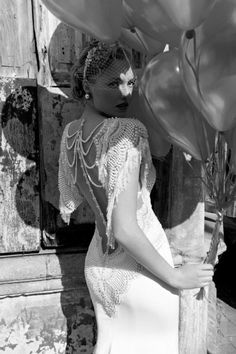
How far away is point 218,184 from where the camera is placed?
61.0 inches

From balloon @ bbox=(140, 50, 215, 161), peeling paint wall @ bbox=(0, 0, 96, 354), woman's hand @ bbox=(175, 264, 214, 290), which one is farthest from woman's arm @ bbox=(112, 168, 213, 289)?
peeling paint wall @ bbox=(0, 0, 96, 354)

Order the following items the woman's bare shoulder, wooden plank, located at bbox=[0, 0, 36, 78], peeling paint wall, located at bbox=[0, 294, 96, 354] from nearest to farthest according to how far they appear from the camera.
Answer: the woman's bare shoulder → wooden plank, located at bbox=[0, 0, 36, 78] → peeling paint wall, located at bbox=[0, 294, 96, 354]

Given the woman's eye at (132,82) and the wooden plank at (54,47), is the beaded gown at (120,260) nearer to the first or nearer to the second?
the woman's eye at (132,82)

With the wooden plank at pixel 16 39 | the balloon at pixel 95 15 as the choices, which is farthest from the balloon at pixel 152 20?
the wooden plank at pixel 16 39

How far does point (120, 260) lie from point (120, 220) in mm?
260

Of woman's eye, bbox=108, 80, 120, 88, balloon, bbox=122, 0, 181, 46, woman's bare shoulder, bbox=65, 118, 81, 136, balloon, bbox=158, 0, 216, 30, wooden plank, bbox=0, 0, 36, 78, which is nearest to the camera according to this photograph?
balloon, bbox=158, 0, 216, 30

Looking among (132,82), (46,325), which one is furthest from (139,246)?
(46,325)

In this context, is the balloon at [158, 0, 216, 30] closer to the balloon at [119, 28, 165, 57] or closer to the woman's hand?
the balloon at [119, 28, 165, 57]

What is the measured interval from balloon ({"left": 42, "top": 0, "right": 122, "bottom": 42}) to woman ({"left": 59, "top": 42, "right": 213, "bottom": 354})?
143 mm

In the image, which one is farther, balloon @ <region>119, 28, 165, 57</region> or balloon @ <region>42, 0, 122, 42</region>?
balloon @ <region>119, 28, 165, 57</region>

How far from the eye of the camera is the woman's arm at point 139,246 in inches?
56.5

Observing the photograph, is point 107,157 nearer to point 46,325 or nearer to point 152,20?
point 152,20

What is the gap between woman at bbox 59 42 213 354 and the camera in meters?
1.46

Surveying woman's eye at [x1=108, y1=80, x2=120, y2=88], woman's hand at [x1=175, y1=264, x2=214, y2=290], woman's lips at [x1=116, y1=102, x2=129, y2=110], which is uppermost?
woman's eye at [x1=108, y1=80, x2=120, y2=88]
